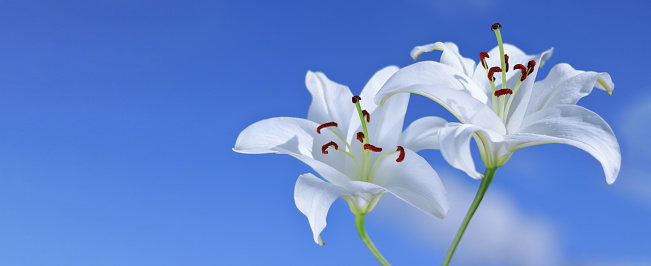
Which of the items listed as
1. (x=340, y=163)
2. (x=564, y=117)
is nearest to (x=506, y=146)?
(x=564, y=117)

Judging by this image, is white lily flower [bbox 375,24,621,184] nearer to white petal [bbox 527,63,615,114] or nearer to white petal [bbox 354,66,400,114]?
white petal [bbox 527,63,615,114]

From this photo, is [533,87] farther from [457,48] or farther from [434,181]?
[434,181]

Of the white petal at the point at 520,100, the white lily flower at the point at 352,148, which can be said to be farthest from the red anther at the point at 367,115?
the white petal at the point at 520,100

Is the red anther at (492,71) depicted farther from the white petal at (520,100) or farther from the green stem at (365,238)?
the green stem at (365,238)

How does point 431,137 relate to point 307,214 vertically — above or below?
above

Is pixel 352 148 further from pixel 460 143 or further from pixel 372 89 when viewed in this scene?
pixel 460 143

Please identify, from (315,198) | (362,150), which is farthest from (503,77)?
(315,198)

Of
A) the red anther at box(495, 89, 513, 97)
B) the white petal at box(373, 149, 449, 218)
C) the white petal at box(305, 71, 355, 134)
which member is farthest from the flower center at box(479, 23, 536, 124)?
the white petal at box(305, 71, 355, 134)
